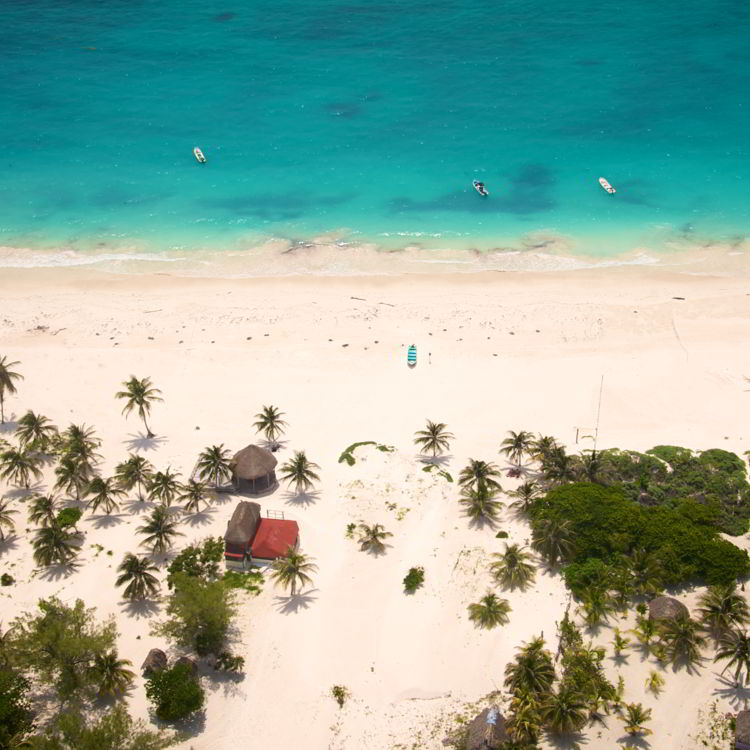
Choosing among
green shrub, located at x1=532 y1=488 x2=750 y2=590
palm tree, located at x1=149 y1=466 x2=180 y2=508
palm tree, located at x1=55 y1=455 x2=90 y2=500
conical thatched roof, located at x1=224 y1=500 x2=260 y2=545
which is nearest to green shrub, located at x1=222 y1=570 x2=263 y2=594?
conical thatched roof, located at x1=224 y1=500 x2=260 y2=545

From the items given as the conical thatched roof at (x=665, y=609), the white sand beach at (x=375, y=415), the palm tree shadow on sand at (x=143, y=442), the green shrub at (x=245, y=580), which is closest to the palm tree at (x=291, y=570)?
the white sand beach at (x=375, y=415)

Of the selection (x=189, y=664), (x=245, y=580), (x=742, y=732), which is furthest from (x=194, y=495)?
(x=742, y=732)

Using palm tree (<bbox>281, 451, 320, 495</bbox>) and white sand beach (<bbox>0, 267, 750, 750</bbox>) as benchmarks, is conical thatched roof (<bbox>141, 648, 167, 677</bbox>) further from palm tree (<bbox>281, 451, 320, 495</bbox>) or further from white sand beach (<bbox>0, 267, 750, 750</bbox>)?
palm tree (<bbox>281, 451, 320, 495</bbox>)

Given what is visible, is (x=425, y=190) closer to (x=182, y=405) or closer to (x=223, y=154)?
(x=223, y=154)

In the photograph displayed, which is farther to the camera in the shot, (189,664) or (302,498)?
(302,498)

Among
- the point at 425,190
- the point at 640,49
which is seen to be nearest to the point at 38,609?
the point at 425,190

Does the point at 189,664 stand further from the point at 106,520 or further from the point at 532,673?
the point at 532,673

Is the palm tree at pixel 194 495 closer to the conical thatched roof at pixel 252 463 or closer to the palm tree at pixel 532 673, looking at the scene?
the conical thatched roof at pixel 252 463
